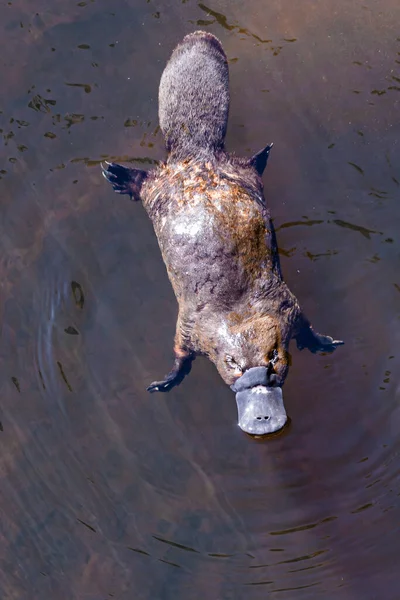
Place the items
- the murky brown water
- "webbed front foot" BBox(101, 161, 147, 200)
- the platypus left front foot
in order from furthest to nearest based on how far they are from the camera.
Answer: "webbed front foot" BBox(101, 161, 147, 200)
the murky brown water
the platypus left front foot

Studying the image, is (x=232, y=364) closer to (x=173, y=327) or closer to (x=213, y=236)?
(x=213, y=236)

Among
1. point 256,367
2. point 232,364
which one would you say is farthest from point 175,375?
point 256,367

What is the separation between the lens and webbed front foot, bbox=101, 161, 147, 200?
4.99 metres

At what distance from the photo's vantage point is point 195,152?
4.48 meters

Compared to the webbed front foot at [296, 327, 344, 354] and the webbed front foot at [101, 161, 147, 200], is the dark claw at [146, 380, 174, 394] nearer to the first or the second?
the webbed front foot at [296, 327, 344, 354]

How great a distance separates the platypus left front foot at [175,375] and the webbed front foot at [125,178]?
129 cm

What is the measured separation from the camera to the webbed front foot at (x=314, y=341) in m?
4.61

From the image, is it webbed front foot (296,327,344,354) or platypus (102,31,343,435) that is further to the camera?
webbed front foot (296,327,344,354)

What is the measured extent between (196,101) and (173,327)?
158cm

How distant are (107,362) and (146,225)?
105 centimetres

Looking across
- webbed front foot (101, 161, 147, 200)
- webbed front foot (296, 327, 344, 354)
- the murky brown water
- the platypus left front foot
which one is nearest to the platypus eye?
the platypus left front foot

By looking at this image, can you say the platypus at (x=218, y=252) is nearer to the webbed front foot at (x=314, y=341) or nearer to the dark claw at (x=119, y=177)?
the webbed front foot at (x=314, y=341)

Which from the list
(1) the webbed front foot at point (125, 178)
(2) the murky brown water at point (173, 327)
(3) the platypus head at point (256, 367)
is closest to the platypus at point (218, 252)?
(3) the platypus head at point (256, 367)

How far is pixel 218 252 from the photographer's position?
3914 millimetres
